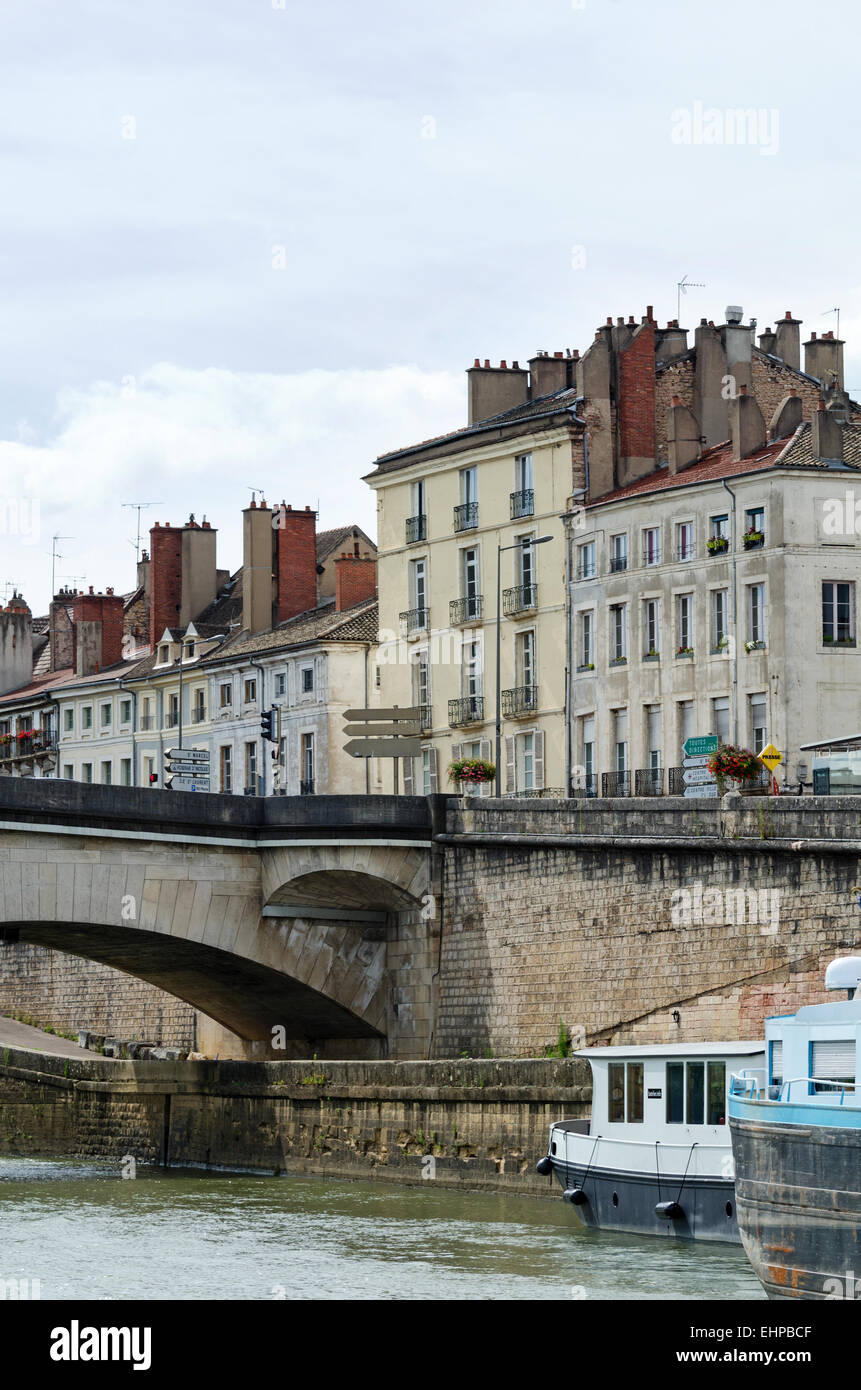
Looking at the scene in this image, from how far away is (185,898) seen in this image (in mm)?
45062

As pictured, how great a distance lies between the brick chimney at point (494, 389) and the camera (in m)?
65.0

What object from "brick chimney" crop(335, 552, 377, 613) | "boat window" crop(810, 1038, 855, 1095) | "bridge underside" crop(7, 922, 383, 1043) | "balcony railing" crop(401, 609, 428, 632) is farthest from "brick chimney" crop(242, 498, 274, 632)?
"boat window" crop(810, 1038, 855, 1095)

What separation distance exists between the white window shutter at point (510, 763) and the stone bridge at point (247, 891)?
13477mm

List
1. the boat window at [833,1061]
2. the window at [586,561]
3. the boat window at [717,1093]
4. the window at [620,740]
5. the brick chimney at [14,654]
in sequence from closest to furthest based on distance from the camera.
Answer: the boat window at [833,1061]
the boat window at [717,1093]
the window at [620,740]
the window at [586,561]
the brick chimney at [14,654]

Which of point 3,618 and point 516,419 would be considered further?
point 3,618

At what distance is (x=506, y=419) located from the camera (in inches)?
2479

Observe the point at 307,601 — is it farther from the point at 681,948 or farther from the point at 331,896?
the point at 681,948

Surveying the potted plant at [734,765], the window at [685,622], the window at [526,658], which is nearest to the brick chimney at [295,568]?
the window at [526,658]

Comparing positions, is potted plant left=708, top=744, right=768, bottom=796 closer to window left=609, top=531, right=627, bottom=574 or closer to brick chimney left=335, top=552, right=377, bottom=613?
window left=609, top=531, right=627, bottom=574

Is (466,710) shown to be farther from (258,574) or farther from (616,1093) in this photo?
(616,1093)

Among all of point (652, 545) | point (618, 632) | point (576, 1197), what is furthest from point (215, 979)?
point (576, 1197)

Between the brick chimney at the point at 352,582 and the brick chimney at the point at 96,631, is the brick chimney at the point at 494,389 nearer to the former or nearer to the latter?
the brick chimney at the point at 352,582
